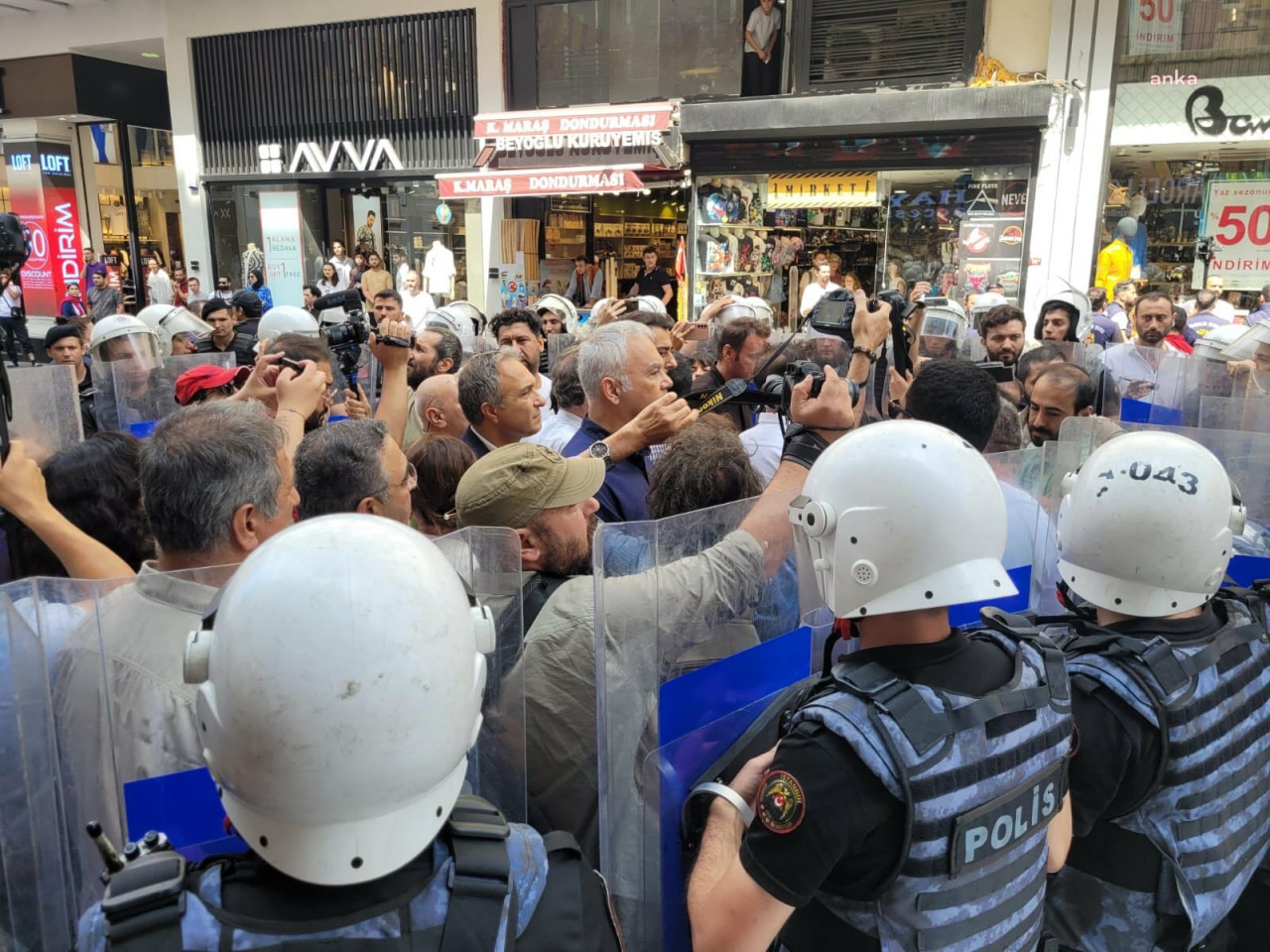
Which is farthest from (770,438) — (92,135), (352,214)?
(92,135)

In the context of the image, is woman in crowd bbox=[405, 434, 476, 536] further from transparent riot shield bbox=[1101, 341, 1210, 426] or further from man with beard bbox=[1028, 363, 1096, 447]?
transparent riot shield bbox=[1101, 341, 1210, 426]

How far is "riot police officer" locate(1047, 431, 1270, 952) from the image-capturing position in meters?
1.64

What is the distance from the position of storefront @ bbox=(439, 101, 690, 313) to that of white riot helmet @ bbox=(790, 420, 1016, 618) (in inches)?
483

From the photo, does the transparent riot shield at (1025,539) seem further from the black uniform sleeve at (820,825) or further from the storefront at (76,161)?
the storefront at (76,161)

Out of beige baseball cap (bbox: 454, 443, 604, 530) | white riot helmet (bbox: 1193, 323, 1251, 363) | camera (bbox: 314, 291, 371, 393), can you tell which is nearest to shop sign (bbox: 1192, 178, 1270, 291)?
white riot helmet (bbox: 1193, 323, 1251, 363)

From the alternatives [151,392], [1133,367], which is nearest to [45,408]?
[151,392]

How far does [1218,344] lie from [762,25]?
31.2 feet

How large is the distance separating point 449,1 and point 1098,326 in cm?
1155

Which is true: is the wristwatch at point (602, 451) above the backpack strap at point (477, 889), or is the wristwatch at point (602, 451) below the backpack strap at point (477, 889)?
above

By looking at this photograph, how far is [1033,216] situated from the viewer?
11547 millimetres

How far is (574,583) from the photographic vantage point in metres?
1.98

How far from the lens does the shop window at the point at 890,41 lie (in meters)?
11.8

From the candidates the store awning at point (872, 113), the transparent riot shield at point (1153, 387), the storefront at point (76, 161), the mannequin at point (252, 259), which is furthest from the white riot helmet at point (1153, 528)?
the storefront at point (76, 161)

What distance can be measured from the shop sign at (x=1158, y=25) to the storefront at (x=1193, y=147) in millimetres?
12
